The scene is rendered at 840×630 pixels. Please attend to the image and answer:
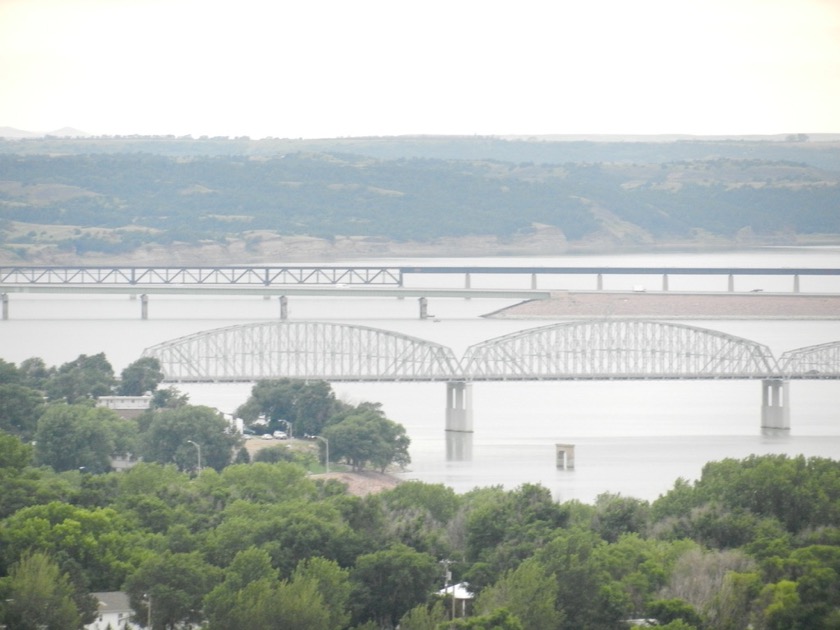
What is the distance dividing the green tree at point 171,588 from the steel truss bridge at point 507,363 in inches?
993

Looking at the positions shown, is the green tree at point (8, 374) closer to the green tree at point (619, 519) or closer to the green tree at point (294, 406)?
the green tree at point (294, 406)

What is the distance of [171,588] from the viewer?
2277 cm

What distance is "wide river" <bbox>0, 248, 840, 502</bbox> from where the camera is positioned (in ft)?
137

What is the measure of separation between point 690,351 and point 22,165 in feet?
346

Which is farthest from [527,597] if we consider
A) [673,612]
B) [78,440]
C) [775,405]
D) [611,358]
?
[611,358]

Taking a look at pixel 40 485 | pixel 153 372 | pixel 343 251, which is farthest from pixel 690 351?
pixel 343 251

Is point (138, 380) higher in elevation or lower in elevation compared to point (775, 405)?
higher

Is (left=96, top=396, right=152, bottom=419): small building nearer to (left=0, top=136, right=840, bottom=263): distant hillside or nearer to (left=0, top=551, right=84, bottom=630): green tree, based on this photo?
(left=0, top=551, right=84, bottom=630): green tree

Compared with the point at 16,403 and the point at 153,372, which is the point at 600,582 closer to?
the point at 16,403

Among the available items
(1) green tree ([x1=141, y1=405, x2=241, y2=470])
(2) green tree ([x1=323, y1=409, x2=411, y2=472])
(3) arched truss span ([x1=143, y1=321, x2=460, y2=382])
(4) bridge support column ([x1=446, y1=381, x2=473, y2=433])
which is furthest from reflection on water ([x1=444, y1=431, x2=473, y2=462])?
(1) green tree ([x1=141, y1=405, x2=241, y2=470])

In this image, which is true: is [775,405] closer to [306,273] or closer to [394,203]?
[306,273]

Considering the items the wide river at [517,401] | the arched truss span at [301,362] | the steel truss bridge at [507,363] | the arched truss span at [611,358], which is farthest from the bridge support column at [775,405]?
the arched truss span at [301,362]

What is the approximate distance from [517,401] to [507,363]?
1264mm

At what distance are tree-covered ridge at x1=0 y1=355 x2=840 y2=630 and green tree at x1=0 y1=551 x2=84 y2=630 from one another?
0.8 inches
